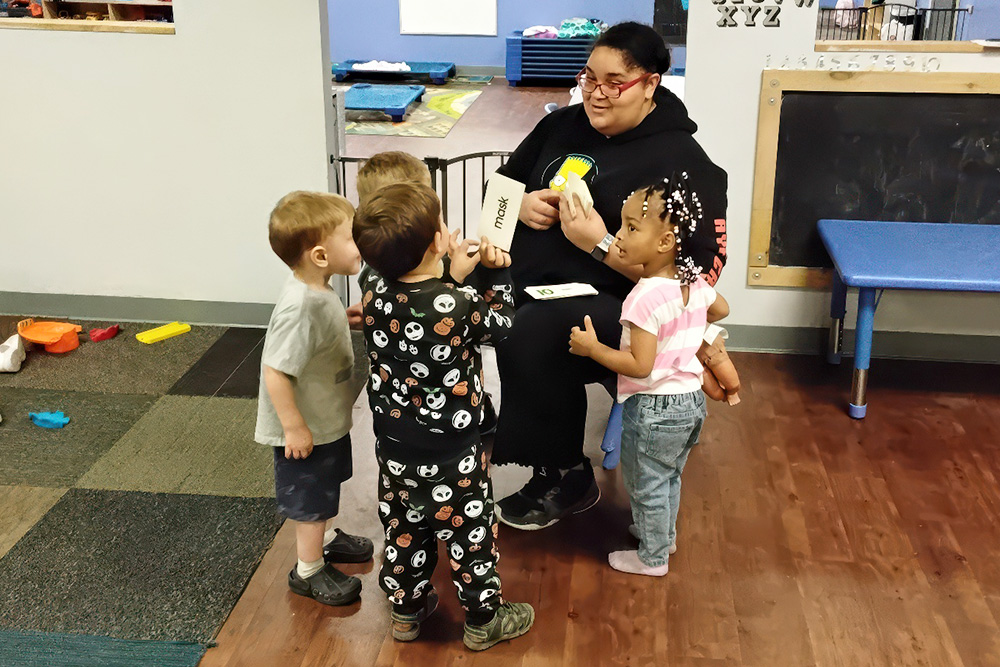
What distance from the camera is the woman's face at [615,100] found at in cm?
275

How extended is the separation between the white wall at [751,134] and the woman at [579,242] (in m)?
0.97

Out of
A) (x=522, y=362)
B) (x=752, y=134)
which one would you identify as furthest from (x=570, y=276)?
(x=752, y=134)

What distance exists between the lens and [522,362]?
9.31 feet

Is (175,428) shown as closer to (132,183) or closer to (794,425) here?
(132,183)

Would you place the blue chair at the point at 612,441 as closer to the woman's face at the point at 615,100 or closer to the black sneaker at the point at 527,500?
the black sneaker at the point at 527,500

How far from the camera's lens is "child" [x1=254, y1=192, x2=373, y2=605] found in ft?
7.55

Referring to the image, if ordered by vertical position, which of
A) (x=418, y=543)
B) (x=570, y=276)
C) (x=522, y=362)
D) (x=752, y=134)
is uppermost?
(x=752, y=134)

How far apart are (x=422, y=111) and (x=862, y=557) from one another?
7.69 m

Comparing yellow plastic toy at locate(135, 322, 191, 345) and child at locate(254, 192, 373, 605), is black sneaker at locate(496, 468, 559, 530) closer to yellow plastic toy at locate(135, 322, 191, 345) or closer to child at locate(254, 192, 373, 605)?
child at locate(254, 192, 373, 605)

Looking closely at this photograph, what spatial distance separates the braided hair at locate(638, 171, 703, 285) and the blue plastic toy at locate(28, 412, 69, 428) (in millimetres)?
2272

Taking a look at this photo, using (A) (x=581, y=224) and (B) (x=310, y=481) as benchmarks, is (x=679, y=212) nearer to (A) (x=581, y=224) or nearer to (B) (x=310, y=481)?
(A) (x=581, y=224)

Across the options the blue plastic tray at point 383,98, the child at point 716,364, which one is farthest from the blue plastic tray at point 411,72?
the child at point 716,364

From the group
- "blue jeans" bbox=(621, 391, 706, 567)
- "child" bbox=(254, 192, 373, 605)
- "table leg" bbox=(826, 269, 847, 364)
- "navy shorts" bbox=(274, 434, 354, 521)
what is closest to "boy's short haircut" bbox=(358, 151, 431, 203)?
"child" bbox=(254, 192, 373, 605)

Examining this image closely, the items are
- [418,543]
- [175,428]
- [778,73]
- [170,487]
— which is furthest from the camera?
[778,73]
